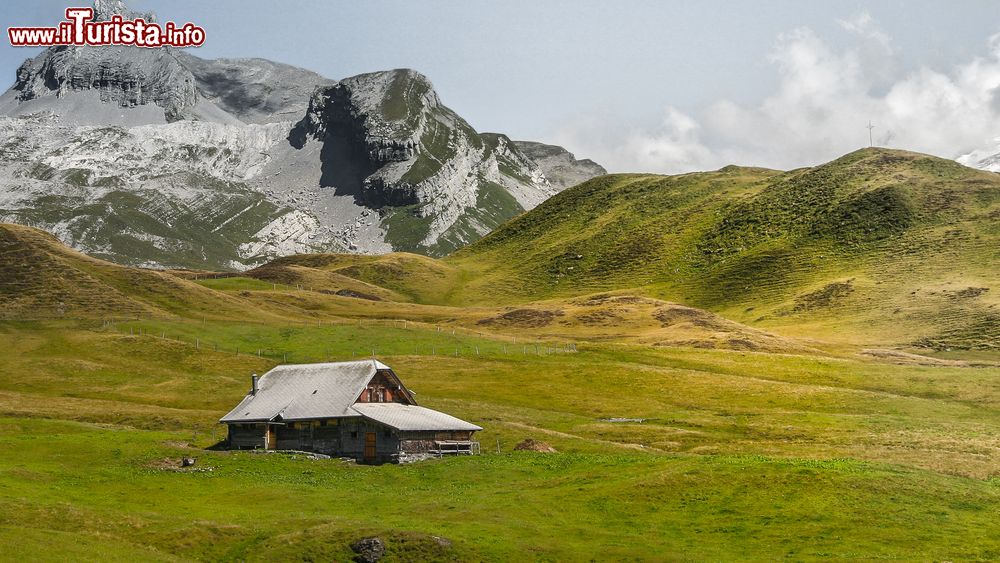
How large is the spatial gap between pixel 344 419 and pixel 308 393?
6.76 metres

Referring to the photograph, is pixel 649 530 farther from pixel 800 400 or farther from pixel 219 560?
pixel 800 400

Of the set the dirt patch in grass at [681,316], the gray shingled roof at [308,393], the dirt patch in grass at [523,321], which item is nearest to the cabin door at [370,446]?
the gray shingled roof at [308,393]

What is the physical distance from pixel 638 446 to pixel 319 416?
2550 cm

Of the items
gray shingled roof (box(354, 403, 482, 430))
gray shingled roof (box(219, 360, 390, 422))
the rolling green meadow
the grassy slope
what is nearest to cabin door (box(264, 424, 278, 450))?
gray shingled roof (box(219, 360, 390, 422))

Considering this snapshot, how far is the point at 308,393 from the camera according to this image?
8075 centimetres

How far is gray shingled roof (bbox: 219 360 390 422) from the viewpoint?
77.4 metres

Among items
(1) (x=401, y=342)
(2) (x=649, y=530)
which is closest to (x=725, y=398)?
(1) (x=401, y=342)

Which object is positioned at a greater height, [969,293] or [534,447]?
[969,293]

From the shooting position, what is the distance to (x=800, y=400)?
103312 mm

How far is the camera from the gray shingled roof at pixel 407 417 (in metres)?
72.8

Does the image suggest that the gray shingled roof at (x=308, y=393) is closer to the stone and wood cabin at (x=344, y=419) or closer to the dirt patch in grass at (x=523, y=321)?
the stone and wood cabin at (x=344, y=419)

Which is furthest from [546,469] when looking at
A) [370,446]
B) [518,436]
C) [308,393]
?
[308,393]

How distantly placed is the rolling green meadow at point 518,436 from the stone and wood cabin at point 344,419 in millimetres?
3811

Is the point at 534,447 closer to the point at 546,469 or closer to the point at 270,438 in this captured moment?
the point at 546,469
